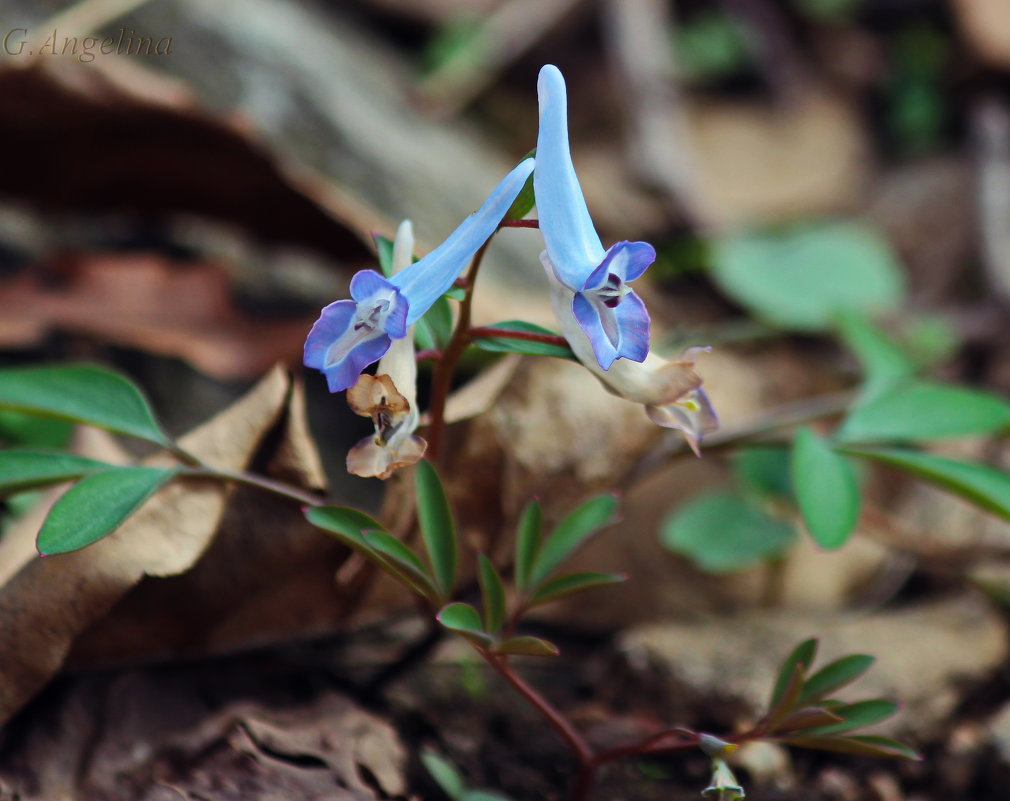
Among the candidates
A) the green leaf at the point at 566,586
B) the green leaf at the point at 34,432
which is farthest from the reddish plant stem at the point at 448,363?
the green leaf at the point at 34,432

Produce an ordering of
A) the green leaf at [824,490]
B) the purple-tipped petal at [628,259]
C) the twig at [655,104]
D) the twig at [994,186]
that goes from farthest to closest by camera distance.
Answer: the twig at [655,104], the twig at [994,186], the green leaf at [824,490], the purple-tipped petal at [628,259]

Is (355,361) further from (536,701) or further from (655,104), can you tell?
(655,104)

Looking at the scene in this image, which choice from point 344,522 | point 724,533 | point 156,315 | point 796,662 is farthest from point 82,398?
point 724,533

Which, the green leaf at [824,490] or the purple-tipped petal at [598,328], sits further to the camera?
the green leaf at [824,490]

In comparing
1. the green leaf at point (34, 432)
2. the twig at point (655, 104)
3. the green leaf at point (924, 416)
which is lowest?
the green leaf at point (34, 432)

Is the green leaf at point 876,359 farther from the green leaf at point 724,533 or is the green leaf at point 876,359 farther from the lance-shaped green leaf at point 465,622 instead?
the lance-shaped green leaf at point 465,622

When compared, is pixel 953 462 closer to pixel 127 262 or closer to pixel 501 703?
pixel 501 703

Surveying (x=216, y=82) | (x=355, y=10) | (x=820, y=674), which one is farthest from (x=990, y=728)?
(x=355, y=10)
